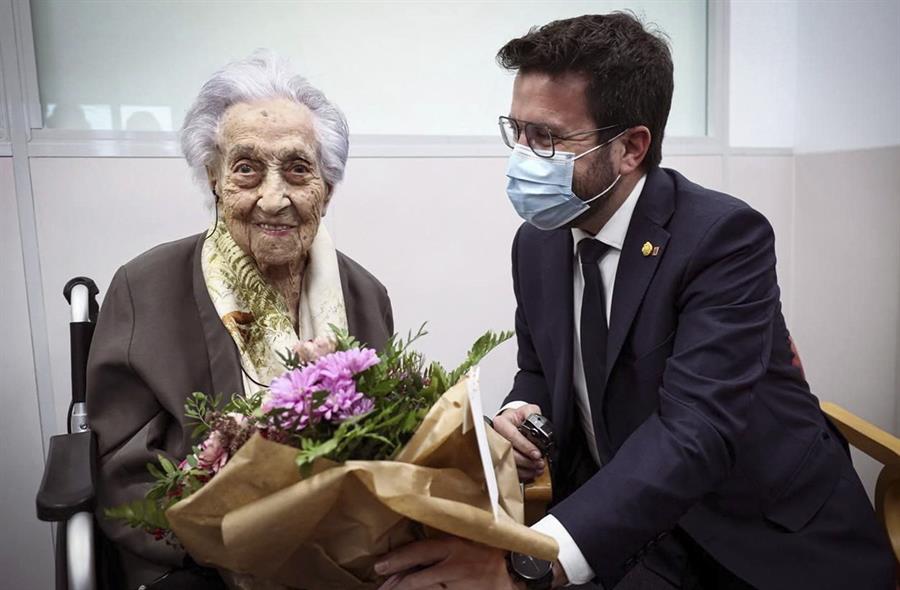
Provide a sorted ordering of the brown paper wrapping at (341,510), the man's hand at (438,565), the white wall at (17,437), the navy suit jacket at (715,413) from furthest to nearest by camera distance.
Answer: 1. the white wall at (17,437)
2. the navy suit jacket at (715,413)
3. the man's hand at (438,565)
4. the brown paper wrapping at (341,510)

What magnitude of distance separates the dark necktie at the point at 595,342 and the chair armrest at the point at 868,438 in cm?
59

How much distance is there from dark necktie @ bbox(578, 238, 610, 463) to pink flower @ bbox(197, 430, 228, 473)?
0.77 meters

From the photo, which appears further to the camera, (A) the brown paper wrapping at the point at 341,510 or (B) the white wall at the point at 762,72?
(B) the white wall at the point at 762,72

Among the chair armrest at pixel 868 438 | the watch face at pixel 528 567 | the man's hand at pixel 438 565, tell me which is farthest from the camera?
the chair armrest at pixel 868 438

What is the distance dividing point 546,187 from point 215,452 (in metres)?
0.82

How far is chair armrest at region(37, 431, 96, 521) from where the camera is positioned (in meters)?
1.02

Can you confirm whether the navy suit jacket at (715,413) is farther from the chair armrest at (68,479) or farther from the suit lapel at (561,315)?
the chair armrest at (68,479)

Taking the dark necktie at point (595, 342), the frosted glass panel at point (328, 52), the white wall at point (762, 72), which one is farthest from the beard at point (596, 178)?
the white wall at point (762, 72)

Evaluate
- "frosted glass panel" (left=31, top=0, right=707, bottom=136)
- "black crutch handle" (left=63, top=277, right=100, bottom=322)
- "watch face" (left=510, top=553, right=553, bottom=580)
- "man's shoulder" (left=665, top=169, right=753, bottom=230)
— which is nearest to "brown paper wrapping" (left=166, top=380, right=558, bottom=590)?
"watch face" (left=510, top=553, right=553, bottom=580)

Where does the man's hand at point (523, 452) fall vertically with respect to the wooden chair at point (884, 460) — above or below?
above

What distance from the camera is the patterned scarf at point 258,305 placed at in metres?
1.29

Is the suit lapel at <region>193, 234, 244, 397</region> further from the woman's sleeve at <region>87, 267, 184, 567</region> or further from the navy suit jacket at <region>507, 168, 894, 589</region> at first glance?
the navy suit jacket at <region>507, 168, 894, 589</region>

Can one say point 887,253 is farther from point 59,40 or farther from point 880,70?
point 59,40

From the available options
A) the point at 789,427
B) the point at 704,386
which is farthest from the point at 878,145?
the point at 704,386
